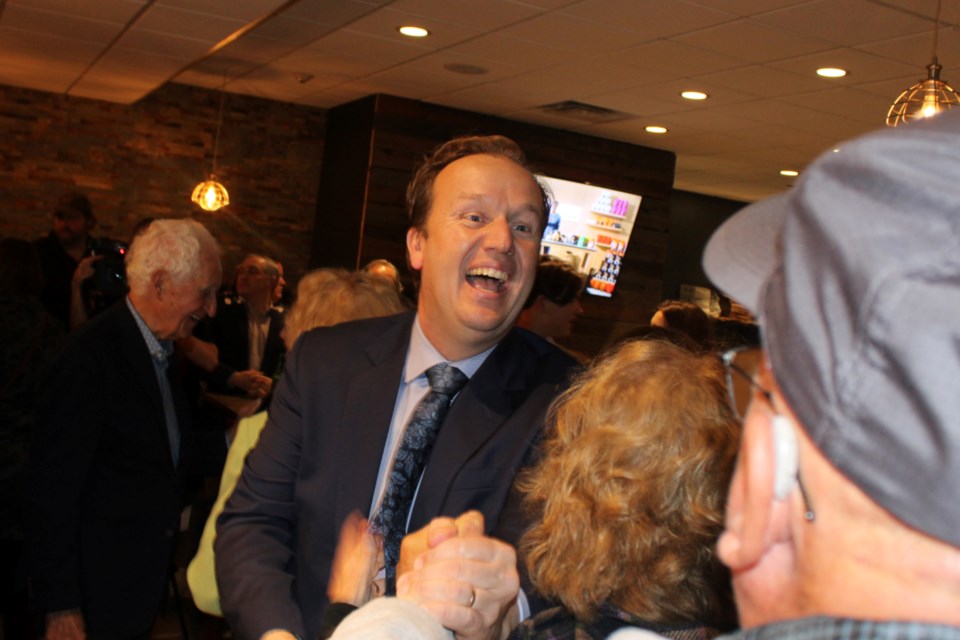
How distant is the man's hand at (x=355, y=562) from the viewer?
1.29 metres

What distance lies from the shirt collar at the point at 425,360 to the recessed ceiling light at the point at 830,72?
485 cm

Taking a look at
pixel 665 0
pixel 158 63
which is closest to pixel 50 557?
pixel 665 0

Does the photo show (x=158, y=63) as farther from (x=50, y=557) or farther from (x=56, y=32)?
(x=50, y=557)

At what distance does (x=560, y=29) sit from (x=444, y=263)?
4.22 m

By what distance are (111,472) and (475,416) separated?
149 cm

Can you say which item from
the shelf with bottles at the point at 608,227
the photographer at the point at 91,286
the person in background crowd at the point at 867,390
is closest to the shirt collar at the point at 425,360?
the person in background crowd at the point at 867,390

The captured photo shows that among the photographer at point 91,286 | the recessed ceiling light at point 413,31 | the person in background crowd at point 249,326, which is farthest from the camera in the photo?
the recessed ceiling light at point 413,31

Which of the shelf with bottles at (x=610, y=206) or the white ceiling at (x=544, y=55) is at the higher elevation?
the white ceiling at (x=544, y=55)

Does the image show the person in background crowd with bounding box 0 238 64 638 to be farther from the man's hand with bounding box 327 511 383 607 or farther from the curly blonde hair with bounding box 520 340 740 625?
the curly blonde hair with bounding box 520 340 740 625

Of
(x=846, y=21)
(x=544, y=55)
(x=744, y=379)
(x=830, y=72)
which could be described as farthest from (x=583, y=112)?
(x=744, y=379)

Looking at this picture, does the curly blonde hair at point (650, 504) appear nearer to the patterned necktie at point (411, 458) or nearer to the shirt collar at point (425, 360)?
the patterned necktie at point (411, 458)

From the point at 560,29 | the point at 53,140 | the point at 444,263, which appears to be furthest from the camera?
the point at 53,140

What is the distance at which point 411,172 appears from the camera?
334 inches

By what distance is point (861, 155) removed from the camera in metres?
0.51
